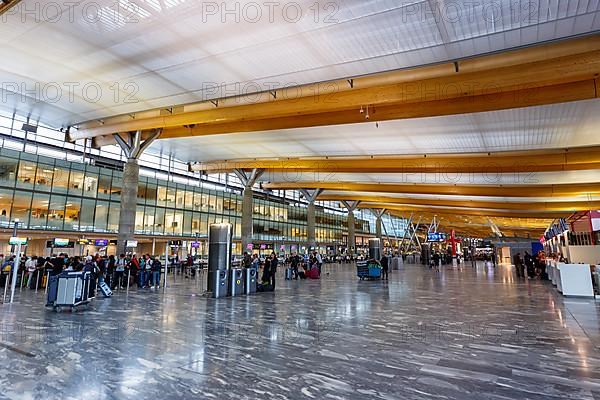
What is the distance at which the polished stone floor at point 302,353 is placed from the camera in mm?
3801

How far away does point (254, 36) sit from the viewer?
9.92m

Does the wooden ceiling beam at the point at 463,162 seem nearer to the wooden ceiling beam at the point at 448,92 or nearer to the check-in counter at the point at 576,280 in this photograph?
the wooden ceiling beam at the point at 448,92

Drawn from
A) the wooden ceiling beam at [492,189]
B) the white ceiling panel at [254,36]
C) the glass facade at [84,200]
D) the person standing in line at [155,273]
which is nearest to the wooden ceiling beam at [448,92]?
the white ceiling panel at [254,36]

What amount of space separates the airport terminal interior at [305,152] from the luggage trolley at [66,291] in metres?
0.07

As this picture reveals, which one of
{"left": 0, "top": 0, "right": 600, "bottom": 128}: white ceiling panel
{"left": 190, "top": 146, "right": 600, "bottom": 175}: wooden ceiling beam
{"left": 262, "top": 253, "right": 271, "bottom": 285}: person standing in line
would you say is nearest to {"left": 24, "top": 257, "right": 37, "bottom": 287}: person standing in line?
{"left": 0, "top": 0, "right": 600, "bottom": 128}: white ceiling panel

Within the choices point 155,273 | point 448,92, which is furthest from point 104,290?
point 448,92

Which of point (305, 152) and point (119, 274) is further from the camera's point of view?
point (305, 152)

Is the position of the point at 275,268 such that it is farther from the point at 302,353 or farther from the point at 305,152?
the point at 305,152

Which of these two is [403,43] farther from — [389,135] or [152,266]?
[152,266]

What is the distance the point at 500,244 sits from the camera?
154ft

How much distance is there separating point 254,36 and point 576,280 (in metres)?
13.9

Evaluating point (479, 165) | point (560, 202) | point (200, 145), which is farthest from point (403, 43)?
point (560, 202)

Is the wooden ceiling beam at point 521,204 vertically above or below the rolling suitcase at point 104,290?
above

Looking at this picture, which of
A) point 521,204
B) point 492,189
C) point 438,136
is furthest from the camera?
point 521,204
